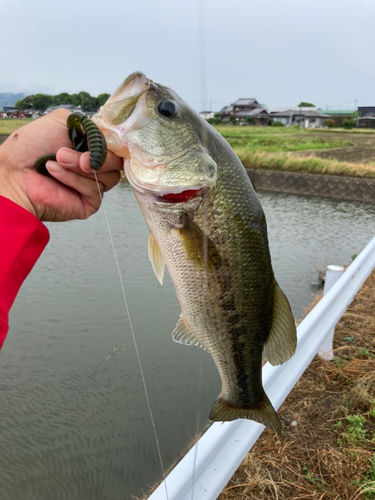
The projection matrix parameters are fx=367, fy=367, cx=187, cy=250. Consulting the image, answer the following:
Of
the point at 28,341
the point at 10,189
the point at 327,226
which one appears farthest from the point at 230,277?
the point at 327,226

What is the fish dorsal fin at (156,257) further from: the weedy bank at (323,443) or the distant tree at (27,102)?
the distant tree at (27,102)

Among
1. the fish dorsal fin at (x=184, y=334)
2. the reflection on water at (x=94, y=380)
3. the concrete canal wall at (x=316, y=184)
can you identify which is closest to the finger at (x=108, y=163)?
the fish dorsal fin at (x=184, y=334)

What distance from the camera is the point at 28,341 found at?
3.89m

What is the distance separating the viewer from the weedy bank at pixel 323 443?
197cm

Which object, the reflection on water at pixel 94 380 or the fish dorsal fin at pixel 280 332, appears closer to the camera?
Answer: the fish dorsal fin at pixel 280 332

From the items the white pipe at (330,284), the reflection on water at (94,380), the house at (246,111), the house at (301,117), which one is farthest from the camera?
the house at (301,117)

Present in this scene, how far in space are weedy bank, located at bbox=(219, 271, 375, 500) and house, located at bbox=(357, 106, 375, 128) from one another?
56179mm

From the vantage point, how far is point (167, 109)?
43.5 inches

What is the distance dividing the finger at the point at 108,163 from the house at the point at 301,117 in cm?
6502

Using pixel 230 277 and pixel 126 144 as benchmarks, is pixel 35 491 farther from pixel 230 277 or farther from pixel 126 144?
pixel 126 144

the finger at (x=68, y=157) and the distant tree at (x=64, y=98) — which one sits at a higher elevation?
the distant tree at (x=64, y=98)

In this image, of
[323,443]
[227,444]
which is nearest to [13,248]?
[227,444]

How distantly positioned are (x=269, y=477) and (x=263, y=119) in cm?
6013

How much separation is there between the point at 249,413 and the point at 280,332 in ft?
0.95
